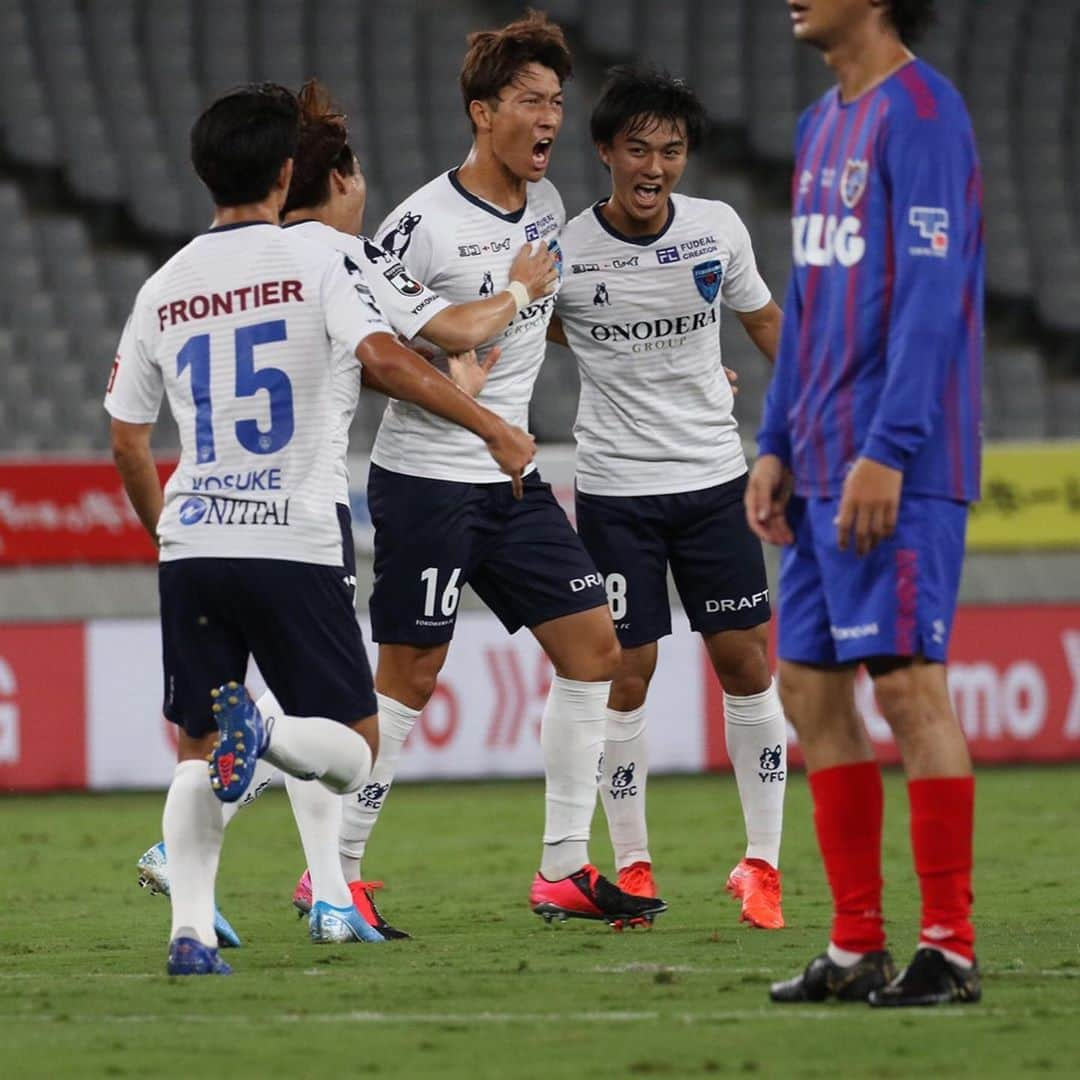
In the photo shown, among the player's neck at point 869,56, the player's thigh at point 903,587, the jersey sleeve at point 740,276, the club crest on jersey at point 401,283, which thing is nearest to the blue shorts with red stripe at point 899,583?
the player's thigh at point 903,587

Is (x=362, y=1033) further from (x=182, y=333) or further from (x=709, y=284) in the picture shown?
(x=709, y=284)

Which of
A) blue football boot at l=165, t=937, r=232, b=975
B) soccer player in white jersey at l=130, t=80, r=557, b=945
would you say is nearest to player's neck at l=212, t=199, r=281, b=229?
soccer player in white jersey at l=130, t=80, r=557, b=945

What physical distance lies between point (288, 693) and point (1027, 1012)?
5.65ft

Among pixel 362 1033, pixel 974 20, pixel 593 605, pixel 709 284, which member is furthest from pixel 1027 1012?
pixel 974 20

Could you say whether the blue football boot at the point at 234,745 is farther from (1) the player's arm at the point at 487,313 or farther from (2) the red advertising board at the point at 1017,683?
(2) the red advertising board at the point at 1017,683

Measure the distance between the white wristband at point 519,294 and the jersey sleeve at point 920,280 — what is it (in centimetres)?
180

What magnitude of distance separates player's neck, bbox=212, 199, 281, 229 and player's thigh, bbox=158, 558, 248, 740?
2.48 feet

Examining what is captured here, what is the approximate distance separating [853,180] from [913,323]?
33 cm

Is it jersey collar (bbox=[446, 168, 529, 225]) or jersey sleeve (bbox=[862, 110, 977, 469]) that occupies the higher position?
jersey collar (bbox=[446, 168, 529, 225])

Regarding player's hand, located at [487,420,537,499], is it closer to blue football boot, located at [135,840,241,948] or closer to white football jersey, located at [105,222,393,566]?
white football jersey, located at [105,222,393,566]

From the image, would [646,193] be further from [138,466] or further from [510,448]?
[138,466]

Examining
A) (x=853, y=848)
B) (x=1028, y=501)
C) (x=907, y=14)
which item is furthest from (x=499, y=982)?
(x=1028, y=501)

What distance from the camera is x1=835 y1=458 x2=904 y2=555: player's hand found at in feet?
13.2

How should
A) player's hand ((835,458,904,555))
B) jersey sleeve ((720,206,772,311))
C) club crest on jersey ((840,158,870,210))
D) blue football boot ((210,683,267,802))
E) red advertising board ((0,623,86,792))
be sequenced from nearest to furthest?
player's hand ((835,458,904,555))
club crest on jersey ((840,158,870,210))
blue football boot ((210,683,267,802))
jersey sleeve ((720,206,772,311))
red advertising board ((0,623,86,792))
